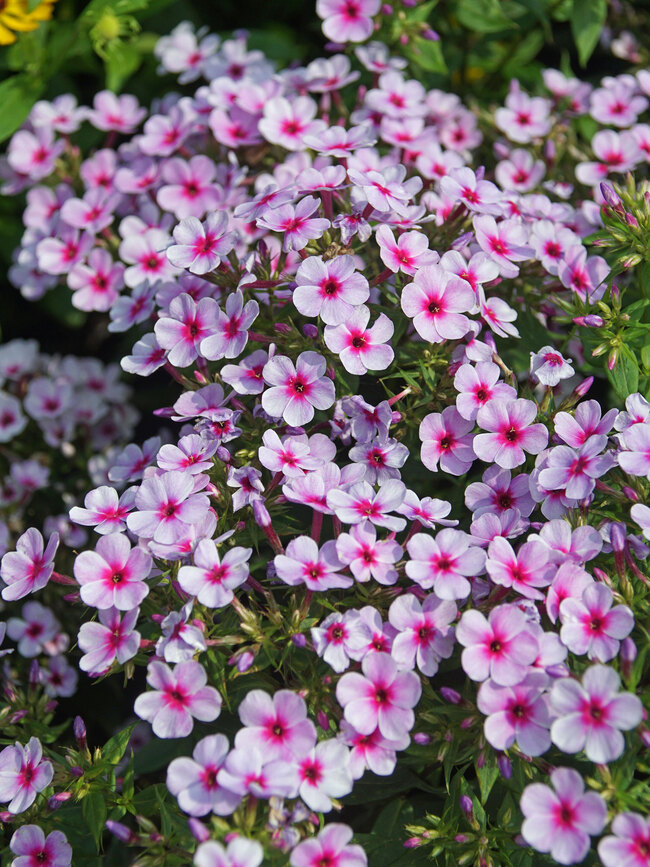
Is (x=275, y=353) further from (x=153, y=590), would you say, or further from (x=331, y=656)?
(x=331, y=656)

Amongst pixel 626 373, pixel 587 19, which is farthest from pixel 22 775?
pixel 587 19

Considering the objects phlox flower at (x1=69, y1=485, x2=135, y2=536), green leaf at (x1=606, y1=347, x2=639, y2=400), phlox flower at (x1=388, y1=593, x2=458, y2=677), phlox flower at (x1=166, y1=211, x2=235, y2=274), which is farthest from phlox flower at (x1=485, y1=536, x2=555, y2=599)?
phlox flower at (x1=166, y1=211, x2=235, y2=274)

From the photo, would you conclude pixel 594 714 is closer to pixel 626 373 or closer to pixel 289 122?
pixel 626 373

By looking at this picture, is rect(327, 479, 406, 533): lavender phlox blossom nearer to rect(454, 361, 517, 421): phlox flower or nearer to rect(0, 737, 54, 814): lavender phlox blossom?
rect(454, 361, 517, 421): phlox flower

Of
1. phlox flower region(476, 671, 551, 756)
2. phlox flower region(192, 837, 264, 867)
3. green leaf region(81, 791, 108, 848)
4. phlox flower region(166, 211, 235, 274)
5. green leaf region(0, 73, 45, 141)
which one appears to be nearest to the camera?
phlox flower region(192, 837, 264, 867)

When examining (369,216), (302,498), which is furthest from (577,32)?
(302,498)

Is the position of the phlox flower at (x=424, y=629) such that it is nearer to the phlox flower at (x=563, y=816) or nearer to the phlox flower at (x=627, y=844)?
the phlox flower at (x=563, y=816)
